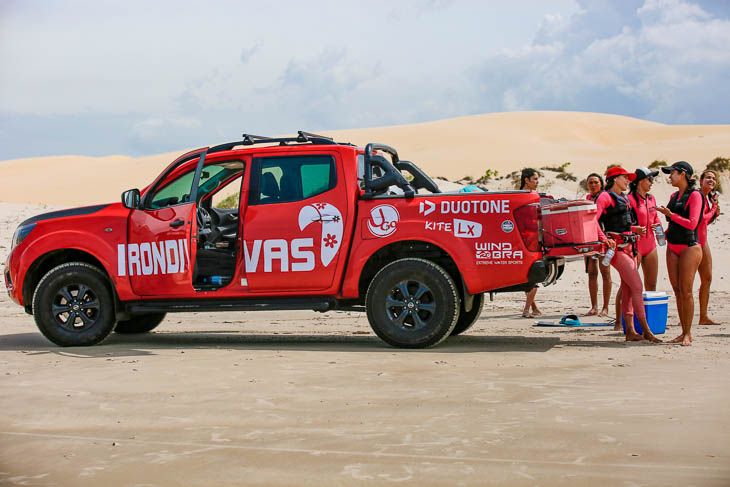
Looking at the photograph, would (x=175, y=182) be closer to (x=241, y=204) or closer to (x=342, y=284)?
(x=241, y=204)

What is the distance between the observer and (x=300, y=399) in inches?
244

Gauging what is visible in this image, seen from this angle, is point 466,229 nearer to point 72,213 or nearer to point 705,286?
point 705,286

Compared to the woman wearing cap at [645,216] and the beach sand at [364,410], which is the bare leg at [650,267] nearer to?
the woman wearing cap at [645,216]

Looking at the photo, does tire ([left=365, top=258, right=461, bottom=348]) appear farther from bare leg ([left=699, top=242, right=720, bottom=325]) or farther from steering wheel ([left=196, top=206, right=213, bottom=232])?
bare leg ([left=699, top=242, right=720, bottom=325])

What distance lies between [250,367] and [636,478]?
4.13 m

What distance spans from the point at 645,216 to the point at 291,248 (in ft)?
12.8

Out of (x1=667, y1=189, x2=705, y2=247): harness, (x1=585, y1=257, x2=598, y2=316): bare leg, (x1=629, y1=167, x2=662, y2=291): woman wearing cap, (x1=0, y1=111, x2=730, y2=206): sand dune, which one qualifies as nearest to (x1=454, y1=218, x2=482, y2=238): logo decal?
(x1=629, y1=167, x2=662, y2=291): woman wearing cap

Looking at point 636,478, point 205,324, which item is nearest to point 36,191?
point 205,324

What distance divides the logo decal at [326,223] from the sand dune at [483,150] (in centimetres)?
3893

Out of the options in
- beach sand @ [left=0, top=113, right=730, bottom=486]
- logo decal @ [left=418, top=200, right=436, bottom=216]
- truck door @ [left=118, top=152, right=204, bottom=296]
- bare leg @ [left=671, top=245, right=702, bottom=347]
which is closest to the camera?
beach sand @ [left=0, top=113, right=730, bottom=486]

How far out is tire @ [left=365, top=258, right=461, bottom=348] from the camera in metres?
8.55

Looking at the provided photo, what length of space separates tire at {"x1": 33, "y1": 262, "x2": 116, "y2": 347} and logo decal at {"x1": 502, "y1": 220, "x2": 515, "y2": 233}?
4.16m

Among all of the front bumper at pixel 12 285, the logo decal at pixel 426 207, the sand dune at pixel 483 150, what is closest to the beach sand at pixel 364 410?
the front bumper at pixel 12 285

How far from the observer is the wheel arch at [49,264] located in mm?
9609
